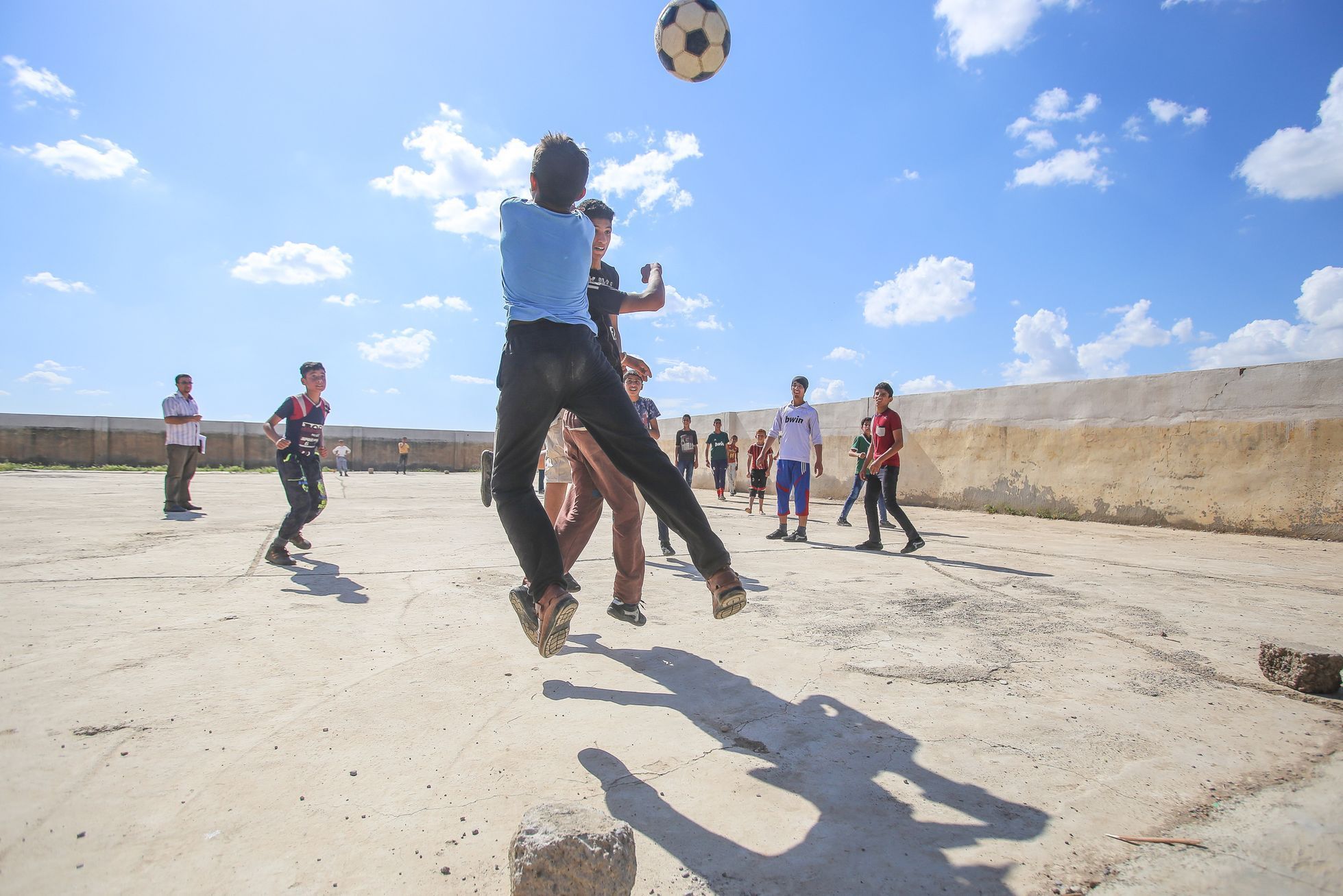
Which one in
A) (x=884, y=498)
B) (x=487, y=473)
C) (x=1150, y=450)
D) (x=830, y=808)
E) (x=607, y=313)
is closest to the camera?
(x=830, y=808)

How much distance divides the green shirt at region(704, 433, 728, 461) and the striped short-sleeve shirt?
→ 8.56 meters

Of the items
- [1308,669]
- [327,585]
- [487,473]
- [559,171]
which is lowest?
[327,585]

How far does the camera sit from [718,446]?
13688mm

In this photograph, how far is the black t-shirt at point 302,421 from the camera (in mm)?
5176

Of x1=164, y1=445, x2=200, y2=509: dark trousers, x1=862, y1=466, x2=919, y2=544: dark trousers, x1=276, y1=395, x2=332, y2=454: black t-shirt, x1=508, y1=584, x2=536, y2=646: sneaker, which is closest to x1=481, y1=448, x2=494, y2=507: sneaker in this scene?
x1=508, y1=584, x2=536, y2=646: sneaker

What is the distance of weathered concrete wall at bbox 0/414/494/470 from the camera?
67.9 ft

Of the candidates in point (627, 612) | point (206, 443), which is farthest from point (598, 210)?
point (206, 443)

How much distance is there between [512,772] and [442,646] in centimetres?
114

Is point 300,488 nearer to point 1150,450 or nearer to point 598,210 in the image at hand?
point 598,210

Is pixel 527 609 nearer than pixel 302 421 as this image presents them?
Yes

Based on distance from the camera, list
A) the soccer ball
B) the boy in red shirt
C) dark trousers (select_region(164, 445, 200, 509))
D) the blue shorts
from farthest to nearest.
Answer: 1. dark trousers (select_region(164, 445, 200, 509))
2. the blue shorts
3. the boy in red shirt
4. the soccer ball

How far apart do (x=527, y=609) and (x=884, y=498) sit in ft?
14.3

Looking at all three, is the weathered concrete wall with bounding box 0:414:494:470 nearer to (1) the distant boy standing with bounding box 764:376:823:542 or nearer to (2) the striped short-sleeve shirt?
(2) the striped short-sleeve shirt

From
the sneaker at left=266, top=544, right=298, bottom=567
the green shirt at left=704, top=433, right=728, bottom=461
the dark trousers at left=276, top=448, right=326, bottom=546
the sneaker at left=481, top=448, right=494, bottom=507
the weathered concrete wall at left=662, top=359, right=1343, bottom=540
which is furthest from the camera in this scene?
the green shirt at left=704, top=433, right=728, bottom=461
